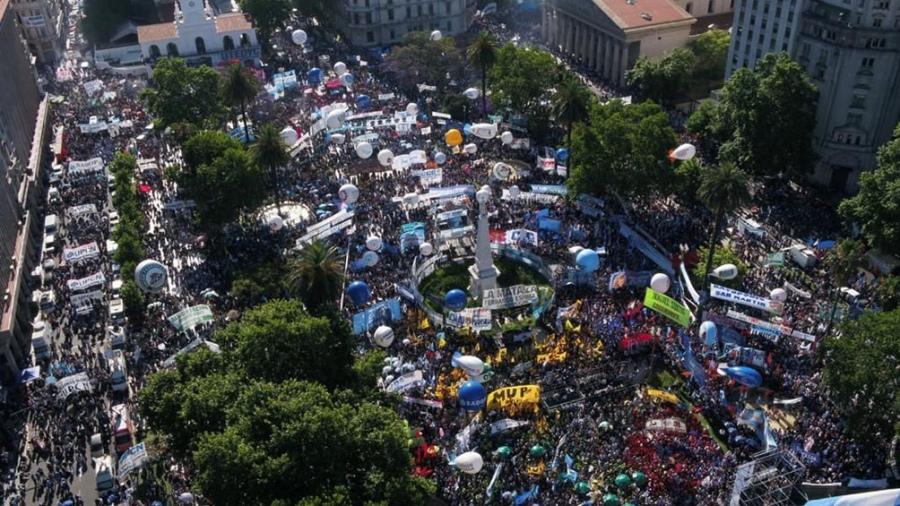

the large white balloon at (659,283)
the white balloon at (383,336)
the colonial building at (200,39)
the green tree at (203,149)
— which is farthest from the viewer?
the colonial building at (200,39)

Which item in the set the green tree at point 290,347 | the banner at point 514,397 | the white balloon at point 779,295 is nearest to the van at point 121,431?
the green tree at point 290,347

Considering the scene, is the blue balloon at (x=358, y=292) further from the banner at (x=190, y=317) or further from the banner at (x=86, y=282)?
the banner at (x=86, y=282)

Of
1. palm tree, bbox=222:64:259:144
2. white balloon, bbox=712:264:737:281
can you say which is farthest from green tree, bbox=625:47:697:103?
palm tree, bbox=222:64:259:144

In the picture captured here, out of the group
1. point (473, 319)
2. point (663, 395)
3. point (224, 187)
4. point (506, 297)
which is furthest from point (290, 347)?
point (224, 187)

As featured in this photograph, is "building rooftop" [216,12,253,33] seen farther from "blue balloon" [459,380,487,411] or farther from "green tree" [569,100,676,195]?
"blue balloon" [459,380,487,411]

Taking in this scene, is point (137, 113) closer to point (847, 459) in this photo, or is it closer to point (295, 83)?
point (295, 83)

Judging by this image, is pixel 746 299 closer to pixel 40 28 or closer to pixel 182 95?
pixel 182 95

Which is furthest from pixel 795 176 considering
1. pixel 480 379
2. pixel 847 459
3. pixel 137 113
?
pixel 137 113
